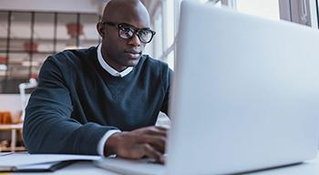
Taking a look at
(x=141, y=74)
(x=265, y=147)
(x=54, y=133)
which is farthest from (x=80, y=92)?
(x=265, y=147)

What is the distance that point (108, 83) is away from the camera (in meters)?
1.19

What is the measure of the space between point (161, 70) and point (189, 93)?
3.14 feet

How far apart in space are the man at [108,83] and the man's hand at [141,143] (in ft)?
0.71

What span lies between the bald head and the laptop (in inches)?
25.5

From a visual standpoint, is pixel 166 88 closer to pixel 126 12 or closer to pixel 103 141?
pixel 126 12

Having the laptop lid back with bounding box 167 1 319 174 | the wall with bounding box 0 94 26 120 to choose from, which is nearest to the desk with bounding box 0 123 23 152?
the wall with bounding box 0 94 26 120

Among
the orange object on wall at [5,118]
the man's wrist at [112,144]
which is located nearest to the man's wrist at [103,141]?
the man's wrist at [112,144]

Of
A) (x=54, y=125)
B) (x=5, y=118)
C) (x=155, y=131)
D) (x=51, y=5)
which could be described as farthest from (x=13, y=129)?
(x=155, y=131)

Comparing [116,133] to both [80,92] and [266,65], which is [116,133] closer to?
[266,65]

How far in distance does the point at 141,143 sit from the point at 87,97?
2.10 feet

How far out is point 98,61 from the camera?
3.92 ft

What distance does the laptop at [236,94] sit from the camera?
39cm

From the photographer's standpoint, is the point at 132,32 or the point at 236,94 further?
the point at 132,32

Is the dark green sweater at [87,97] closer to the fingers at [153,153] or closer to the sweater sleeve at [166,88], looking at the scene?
the sweater sleeve at [166,88]
